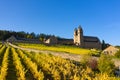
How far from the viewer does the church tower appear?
154 m

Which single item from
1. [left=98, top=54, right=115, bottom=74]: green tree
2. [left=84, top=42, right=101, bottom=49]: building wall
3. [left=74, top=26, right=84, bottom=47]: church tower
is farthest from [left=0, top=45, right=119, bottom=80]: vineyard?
[left=84, top=42, right=101, bottom=49]: building wall

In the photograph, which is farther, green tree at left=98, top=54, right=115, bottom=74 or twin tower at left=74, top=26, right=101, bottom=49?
twin tower at left=74, top=26, right=101, bottom=49

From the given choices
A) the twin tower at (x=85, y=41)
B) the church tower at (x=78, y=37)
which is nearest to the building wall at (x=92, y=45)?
the twin tower at (x=85, y=41)

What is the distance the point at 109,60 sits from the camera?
143 feet

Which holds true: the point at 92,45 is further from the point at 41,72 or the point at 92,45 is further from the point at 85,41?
the point at 41,72

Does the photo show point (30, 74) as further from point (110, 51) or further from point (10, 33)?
point (10, 33)

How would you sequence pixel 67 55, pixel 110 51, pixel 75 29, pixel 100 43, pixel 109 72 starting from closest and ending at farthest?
pixel 109 72 < pixel 67 55 < pixel 110 51 < pixel 100 43 < pixel 75 29

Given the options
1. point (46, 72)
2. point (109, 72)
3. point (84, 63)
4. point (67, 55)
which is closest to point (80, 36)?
point (67, 55)

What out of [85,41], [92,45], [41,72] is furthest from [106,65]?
[85,41]

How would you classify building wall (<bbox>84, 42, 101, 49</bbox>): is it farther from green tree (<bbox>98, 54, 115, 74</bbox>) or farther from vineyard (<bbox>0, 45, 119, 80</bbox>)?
vineyard (<bbox>0, 45, 119, 80</bbox>)

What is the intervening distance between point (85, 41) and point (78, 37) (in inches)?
184

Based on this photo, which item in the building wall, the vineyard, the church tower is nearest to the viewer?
the vineyard

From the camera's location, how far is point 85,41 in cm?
15762

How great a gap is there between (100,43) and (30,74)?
129 meters
